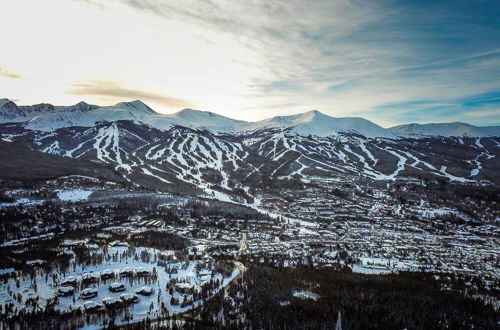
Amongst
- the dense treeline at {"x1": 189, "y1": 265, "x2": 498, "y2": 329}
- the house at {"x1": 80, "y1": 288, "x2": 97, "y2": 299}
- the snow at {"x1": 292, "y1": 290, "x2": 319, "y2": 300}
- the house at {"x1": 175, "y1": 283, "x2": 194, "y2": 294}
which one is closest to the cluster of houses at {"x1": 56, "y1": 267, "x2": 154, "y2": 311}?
the house at {"x1": 80, "y1": 288, "x2": 97, "y2": 299}

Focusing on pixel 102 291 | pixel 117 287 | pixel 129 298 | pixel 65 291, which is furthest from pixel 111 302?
pixel 65 291

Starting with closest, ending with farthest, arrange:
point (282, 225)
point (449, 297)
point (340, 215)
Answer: point (449, 297), point (282, 225), point (340, 215)

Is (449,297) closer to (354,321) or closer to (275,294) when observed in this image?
(354,321)

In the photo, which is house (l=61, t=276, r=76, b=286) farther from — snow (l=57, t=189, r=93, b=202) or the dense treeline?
snow (l=57, t=189, r=93, b=202)

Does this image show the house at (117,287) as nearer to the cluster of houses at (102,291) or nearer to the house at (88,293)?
the cluster of houses at (102,291)

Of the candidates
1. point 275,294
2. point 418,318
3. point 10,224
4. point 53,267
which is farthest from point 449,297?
point 10,224

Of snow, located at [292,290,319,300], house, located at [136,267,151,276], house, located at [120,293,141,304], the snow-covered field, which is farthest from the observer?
house, located at [136,267,151,276]

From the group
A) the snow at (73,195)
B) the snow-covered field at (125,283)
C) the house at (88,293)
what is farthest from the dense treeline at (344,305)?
the snow at (73,195)

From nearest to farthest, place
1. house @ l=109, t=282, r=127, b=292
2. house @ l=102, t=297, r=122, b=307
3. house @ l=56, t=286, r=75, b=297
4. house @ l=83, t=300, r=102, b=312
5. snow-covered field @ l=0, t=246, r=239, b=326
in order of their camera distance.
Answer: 1. house @ l=83, t=300, r=102, b=312
2. house @ l=102, t=297, r=122, b=307
3. snow-covered field @ l=0, t=246, r=239, b=326
4. house @ l=56, t=286, r=75, b=297
5. house @ l=109, t=282, r=127, b=292
